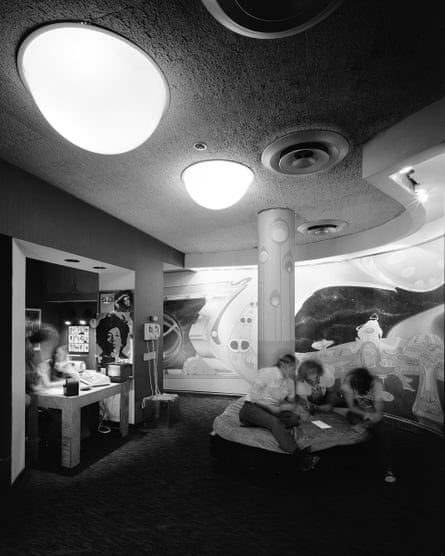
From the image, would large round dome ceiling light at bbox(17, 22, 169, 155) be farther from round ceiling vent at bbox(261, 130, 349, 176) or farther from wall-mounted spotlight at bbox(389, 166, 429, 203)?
wall-mounted spotlight at bbox(389, 166, 429, 203)

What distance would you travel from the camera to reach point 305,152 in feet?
6.86

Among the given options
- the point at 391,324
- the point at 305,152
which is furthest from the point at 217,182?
the point at 391,324

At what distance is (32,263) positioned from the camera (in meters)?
5.43

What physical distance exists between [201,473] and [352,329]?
2260 millimetres

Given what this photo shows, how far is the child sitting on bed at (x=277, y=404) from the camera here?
153 centimetres

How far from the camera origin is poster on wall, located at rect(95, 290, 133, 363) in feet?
12.9

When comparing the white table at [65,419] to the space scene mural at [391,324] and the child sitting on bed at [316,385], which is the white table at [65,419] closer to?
the space scene mural at [391,324]

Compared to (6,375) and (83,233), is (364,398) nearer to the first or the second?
(6,375)

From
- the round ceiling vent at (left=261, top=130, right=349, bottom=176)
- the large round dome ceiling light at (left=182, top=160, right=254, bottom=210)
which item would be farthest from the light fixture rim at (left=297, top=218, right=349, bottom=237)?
the large round dome ceiling light at (left=182, top=160, right=254, bottom=210)

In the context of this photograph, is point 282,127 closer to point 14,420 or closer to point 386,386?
point 386,386

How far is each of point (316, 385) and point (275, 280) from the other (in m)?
1.82

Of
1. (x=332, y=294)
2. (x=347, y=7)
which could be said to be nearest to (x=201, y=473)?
(x=332, y=294)

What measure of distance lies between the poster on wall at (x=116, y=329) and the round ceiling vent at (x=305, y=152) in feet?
8.39

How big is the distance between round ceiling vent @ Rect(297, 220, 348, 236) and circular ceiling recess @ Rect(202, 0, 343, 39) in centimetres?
258
